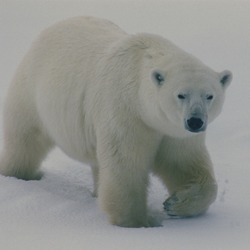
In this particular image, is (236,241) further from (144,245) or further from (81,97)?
(81,97)

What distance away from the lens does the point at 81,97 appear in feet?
17.3

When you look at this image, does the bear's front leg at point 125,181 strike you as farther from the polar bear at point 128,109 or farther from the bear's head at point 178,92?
the bear's head at point 178,92

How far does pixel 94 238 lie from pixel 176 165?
110cm

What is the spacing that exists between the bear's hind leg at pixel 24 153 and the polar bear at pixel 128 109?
19cm

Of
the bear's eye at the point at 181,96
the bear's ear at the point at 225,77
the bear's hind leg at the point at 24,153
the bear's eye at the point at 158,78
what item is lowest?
the bear's hind leg at the point at 24,153

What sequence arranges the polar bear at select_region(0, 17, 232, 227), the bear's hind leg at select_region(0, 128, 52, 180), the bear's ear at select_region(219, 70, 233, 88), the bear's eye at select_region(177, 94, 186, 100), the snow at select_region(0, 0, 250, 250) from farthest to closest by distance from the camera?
the bear's hind leg at select_region(0, 128, 52, 180) → the bear's ear at select_region(219, 70, 233, 88) → the polar bear at select_region(0, 17, 232, 227) → the bear's eye at select_region(177, 94, 186, 100) → the snow at select_region(0, 0, 250, 250)

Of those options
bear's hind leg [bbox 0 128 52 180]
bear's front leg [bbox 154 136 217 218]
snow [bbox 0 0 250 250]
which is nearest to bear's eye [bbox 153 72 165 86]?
bear's front leg [bbox 154 136 217 218]

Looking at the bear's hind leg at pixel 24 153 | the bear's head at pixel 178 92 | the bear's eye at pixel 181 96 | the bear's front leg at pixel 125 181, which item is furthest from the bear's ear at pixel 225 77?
the bear's hind leg at pixel 24 153

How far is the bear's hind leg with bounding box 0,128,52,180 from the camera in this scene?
19.7ft

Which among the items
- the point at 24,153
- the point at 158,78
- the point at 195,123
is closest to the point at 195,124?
the point at 195,123

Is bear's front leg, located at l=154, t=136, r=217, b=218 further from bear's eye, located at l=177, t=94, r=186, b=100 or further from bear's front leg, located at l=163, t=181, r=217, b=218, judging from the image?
bear's eye, located at l=177, t=94, r=186, b=100

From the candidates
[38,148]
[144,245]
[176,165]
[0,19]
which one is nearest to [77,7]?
[0,19]

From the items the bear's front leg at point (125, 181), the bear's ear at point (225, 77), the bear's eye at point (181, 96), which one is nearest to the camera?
the bear's eye at point (181, 96)

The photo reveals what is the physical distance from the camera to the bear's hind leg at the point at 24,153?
6.00m
